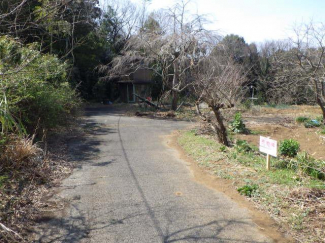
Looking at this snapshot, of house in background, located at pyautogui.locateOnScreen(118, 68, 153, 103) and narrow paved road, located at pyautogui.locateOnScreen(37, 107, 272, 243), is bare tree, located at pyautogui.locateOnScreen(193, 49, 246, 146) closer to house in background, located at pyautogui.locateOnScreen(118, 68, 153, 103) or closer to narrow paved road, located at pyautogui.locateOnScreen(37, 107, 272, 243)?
narrow paved road, located at pyautogui.locateOnScreen(37, 107, 272, 243)

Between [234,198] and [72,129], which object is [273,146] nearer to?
[234,198]

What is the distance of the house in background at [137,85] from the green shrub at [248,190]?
25.8 m

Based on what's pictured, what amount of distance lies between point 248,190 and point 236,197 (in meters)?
0.29

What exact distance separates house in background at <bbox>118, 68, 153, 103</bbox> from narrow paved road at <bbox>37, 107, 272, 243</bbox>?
23.2 meters

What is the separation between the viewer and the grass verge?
474 centimetres

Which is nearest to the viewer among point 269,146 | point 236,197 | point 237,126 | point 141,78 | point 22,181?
point 236,197

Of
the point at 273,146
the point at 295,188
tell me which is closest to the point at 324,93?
the point at 273,146

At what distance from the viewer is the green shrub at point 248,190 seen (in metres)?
6.04

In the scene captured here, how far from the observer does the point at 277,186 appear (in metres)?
6.12

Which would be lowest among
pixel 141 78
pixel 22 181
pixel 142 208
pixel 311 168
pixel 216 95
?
pixel 142 208

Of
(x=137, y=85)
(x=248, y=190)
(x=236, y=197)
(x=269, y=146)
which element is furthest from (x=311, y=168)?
(x=137, y=85)

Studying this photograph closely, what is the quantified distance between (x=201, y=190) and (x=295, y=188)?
1.72 m

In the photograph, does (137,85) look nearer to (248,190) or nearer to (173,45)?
(173,45)

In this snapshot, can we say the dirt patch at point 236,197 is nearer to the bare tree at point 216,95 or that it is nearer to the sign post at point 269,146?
the sign post at point 269,146
